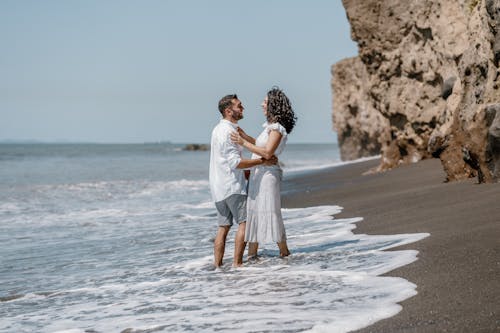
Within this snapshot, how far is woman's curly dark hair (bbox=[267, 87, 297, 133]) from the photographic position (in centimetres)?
778

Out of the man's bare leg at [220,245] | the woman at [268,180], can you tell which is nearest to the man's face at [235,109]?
the woman at [268,180]

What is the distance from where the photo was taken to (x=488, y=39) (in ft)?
40.1

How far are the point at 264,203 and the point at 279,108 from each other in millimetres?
1091

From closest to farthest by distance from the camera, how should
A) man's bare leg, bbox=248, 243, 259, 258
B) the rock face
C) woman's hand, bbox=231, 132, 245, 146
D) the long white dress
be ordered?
woman's hand, bbox=231, 132, 245, 146 < the long white dress < man's bare leg, bbox=248, 243, 259, 258 < the rock face

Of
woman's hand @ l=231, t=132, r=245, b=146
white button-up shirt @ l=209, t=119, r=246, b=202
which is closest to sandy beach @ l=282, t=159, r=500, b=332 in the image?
white button-up shirt @ l=209, t=119, r=246, b=202

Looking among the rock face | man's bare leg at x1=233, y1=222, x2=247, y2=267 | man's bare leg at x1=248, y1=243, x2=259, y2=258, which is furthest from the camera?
the rock face

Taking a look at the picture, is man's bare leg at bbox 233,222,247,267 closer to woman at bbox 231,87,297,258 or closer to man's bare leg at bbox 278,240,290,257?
woman at bbox 231,87,297,258

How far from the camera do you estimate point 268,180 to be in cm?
779

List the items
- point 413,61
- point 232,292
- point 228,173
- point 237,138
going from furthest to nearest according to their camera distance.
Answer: point 413,61
point 228,173
point 237,138
point 232,292

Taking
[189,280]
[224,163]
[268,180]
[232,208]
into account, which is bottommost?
[189,280]

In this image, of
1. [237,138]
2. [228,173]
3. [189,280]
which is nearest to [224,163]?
[228,173]

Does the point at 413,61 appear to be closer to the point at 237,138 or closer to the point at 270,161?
the point at 270,161

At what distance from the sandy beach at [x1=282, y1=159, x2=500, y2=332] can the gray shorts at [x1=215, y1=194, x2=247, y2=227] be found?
1.86 meters

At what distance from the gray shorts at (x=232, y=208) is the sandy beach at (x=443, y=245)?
1856 millimetres
